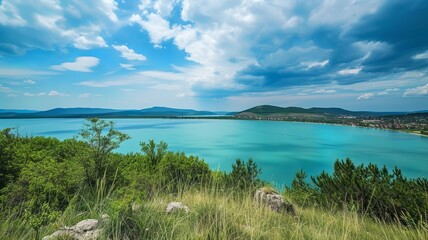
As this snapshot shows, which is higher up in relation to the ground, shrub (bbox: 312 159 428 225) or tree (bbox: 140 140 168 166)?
tree (bbox: 140 140 168 166)

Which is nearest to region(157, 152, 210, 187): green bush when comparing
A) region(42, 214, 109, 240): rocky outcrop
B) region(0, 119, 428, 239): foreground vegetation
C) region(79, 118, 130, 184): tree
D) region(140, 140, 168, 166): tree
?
region(140, 140, 168, 166): tree

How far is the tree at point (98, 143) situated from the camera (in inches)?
191

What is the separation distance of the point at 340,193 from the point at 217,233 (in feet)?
24.4

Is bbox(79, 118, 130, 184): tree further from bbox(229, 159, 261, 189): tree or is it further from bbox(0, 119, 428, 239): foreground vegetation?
bbox(229, 159, 261, 189): tree

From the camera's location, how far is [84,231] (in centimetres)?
253

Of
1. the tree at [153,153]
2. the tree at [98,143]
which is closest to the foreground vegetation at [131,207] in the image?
the tree at [98,143]

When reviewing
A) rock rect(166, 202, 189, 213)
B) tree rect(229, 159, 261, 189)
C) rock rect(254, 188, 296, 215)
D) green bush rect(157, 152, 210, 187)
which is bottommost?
tree rect(229, 159, 261, 189)

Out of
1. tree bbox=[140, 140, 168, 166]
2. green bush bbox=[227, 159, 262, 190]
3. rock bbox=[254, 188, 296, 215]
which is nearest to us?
rock bbox=[254, 188, 296, 215]

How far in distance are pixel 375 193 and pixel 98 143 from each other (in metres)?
8.68

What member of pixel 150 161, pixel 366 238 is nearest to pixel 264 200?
pixel 366 238

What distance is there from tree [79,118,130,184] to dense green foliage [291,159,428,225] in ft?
16.4

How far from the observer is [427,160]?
154ft

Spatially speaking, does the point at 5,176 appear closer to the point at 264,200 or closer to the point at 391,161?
the point at 264,200

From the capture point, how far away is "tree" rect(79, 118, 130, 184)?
484 cm
